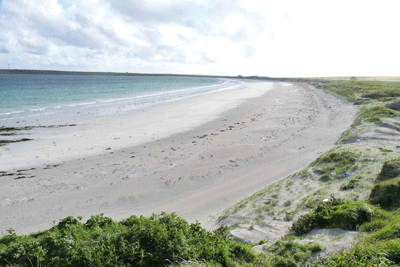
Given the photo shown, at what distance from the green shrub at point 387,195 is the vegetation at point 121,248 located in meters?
3.44

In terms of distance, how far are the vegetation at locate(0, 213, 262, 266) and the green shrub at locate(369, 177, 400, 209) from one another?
11.3ft

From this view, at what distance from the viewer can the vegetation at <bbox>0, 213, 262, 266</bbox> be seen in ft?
12.2

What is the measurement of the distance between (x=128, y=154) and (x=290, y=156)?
955 centimetres

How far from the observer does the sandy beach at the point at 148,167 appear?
859 cm

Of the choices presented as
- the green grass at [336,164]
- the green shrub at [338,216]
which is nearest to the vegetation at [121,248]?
the green shrub at [338,216]

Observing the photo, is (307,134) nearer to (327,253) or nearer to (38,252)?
(327,253)

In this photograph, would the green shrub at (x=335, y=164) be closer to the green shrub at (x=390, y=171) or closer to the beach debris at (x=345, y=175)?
the beach debris at (x=345, y=175)

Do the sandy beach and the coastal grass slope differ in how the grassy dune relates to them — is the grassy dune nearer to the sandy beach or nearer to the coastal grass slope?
the coastal grass slope

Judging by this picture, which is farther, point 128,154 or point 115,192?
point 128,154

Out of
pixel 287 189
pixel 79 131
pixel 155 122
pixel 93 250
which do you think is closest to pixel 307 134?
pixel 287 189

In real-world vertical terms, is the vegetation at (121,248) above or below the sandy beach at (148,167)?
above

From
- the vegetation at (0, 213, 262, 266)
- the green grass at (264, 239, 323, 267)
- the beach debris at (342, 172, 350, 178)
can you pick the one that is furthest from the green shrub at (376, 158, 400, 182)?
the vegetation at (0, 213, 262, 266)

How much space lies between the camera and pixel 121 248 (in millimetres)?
3867

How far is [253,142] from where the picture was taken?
51.3ft
